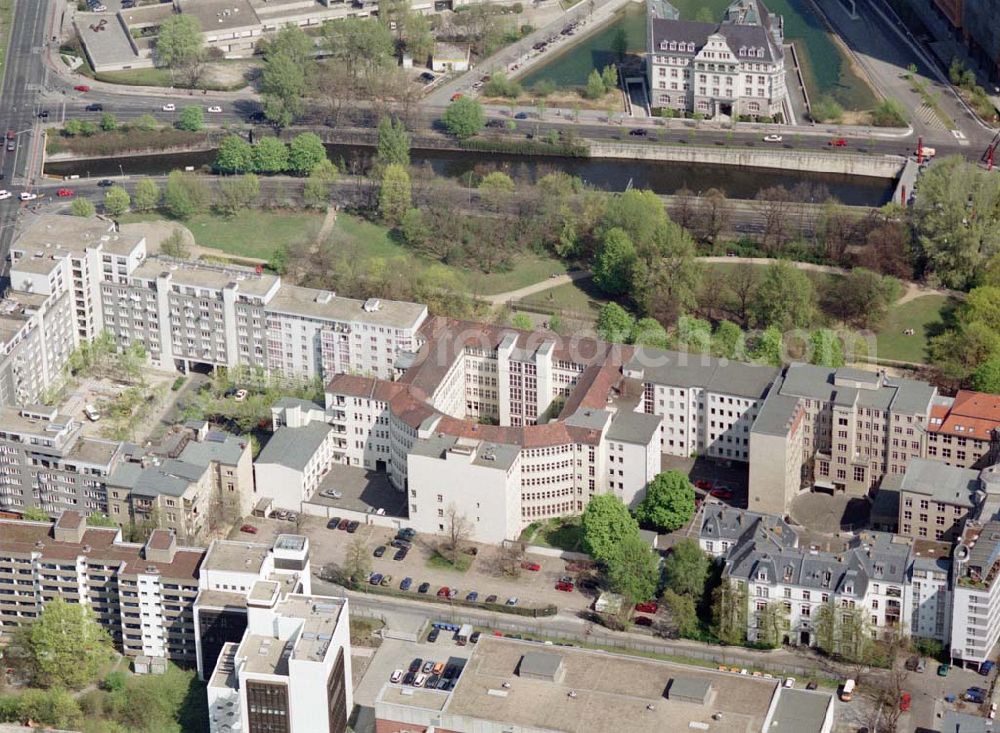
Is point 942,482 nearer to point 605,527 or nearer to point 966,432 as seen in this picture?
point 966,432

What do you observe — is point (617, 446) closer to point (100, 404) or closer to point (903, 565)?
point (903, 565)

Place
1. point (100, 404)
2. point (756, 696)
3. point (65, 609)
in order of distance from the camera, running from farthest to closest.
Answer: point (100, 404) → point (65, 609) → point (756, 696)

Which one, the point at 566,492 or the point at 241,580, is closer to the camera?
the point at 241,580

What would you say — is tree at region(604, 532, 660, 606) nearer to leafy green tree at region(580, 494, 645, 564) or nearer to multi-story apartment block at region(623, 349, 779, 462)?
leafy green tree at region(580, 494, 645, 564)

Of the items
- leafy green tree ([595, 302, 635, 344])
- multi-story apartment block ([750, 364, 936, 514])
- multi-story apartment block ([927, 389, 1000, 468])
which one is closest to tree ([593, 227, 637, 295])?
leafy green tree ([595, 302, 635, 344])

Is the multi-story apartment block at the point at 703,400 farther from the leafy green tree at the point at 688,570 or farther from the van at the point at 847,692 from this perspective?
the van at the point at 847,692

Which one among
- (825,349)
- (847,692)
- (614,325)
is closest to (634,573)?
(847,692)

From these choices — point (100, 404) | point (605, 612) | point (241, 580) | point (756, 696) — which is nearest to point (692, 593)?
point (605, 612)
